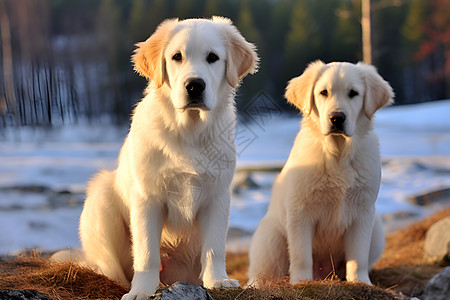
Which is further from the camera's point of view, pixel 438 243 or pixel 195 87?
pixel 438 243

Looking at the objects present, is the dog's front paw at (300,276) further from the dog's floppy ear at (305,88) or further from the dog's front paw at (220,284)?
the dog's floppy ear at (305,88)

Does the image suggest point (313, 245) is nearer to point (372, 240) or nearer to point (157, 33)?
point (372, 240)

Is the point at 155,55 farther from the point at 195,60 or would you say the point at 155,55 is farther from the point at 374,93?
the point at 374,93

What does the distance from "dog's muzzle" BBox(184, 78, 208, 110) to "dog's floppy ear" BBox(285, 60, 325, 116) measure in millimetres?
1336

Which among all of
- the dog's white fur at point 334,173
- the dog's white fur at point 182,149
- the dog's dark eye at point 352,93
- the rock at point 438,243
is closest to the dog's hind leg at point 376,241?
the dog's white fur at point 334,173

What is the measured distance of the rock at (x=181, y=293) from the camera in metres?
2.43

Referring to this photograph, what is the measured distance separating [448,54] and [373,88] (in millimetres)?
12381

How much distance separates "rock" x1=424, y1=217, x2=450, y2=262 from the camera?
200 inches

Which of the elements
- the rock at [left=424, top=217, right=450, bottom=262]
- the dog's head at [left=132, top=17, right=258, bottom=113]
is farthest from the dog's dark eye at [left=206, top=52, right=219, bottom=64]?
the rock at [left=424, top=217, right=450, bottom=262]

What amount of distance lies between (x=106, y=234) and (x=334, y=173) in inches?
72.3

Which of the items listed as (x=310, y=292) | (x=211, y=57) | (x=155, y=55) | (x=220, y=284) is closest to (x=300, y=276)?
(x=310, y=292)

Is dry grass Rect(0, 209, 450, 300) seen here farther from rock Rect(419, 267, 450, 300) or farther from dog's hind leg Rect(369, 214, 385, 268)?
rock Rect(419, 267, 450, 300)

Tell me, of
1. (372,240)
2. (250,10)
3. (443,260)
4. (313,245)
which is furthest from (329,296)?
(250,10)

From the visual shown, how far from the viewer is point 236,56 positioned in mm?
3115
